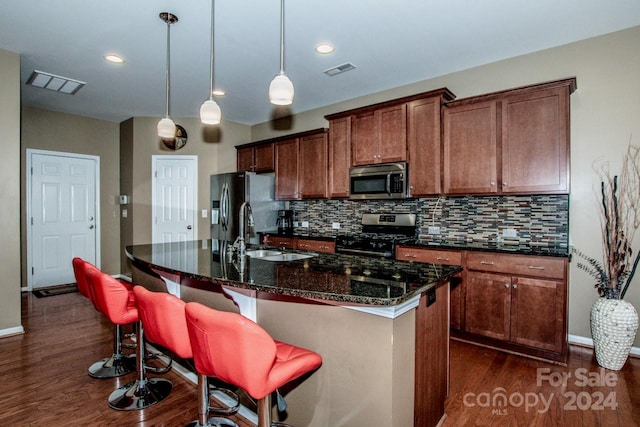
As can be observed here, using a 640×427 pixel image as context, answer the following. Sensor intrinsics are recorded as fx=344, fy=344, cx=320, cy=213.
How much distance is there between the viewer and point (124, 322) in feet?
7.38

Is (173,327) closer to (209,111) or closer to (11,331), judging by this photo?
(209,111)

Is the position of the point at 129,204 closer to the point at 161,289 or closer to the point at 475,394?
the point at 161,289

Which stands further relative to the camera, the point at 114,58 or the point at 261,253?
the point at 114,58

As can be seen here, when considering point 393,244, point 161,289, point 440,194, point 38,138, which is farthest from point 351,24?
point 38,138

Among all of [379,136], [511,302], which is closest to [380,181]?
[379,136]

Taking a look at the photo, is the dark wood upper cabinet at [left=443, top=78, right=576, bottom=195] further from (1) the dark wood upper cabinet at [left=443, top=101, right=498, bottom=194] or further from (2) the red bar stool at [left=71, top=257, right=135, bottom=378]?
(2) the red bar stool at [left=71, top=257, right=135, bottom=378]

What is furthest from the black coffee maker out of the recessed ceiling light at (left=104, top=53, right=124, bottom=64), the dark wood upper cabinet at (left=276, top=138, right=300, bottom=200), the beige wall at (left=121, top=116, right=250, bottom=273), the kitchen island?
the kitchen island

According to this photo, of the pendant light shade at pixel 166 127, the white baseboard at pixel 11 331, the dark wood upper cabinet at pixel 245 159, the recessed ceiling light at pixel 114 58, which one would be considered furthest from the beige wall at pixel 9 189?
the dark wood upper cabinet at pixel 245 159

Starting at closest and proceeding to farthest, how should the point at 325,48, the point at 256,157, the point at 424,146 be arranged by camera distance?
the point at 325,48, the point at 424,146, the point at 256,157

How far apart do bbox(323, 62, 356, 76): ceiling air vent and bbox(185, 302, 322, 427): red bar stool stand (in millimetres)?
3046

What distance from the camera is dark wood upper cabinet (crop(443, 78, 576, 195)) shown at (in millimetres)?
2881

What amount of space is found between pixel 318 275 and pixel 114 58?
329 centimetres

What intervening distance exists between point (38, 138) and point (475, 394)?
642cm

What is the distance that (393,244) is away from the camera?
12.0ft
